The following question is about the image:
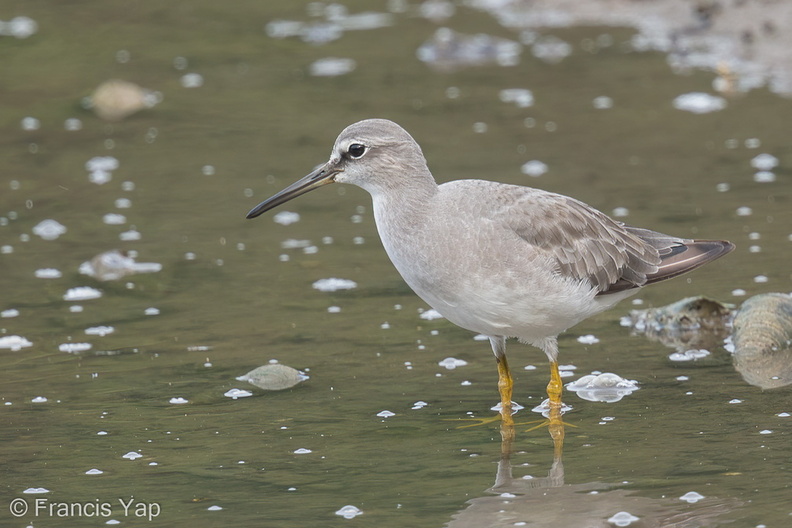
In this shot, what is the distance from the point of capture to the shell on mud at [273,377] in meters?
8.30

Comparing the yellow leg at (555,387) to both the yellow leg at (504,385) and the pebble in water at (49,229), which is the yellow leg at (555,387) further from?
the pebble in water at (49,229)

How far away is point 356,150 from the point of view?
7.85 meters

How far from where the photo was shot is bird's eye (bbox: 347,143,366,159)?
25.7ft

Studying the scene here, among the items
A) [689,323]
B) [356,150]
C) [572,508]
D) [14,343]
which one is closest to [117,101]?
[14,343]

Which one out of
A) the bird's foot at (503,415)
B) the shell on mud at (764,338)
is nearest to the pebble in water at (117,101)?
the bird's foot at (503,415)

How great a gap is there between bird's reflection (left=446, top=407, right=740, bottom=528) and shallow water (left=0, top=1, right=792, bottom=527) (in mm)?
20

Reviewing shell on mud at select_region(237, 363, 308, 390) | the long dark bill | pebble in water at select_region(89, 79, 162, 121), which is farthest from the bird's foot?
pebble in water at select_region(89, 79, 162, 121)

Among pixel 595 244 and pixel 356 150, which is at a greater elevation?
pixel 356 150

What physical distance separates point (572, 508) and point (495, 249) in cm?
170

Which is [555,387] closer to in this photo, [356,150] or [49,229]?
[356,150]

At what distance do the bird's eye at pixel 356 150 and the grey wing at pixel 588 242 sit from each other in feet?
3.43

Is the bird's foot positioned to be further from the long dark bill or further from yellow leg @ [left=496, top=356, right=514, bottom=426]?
the long dark bill

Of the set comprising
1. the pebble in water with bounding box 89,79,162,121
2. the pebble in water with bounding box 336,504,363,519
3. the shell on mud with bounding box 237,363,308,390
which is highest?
the pebble in water with bounding box 89,79,162,121

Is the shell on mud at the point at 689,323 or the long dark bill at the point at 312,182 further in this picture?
the shell on mud at the point at 689,323
